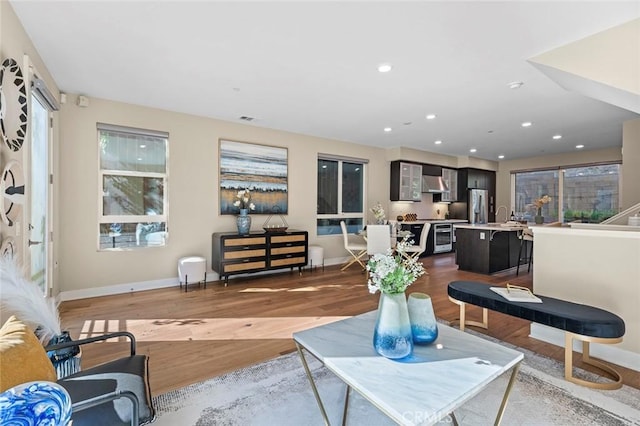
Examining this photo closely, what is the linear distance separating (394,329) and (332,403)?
2.55ft

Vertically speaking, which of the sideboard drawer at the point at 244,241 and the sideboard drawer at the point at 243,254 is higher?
the sideboard drawer at the point at 244,241

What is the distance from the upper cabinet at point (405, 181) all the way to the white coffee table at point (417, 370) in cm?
580

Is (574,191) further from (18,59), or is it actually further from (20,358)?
(18,59)

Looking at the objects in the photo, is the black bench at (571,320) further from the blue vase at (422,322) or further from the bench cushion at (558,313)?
the blue vase at (422,322)

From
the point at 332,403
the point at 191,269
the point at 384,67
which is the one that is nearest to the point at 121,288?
the point at 191,269

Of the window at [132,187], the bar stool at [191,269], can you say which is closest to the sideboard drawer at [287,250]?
the bar stool at [191,269]

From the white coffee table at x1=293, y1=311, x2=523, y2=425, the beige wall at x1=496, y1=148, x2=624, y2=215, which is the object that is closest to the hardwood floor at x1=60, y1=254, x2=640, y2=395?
the white coffee table at x1=293, y1=311, x2=523, y2=425

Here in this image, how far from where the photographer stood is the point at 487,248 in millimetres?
5520

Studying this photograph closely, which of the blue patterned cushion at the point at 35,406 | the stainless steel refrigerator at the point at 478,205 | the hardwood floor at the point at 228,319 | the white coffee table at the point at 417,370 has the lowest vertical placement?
the hardwood floor at the point at 228,319

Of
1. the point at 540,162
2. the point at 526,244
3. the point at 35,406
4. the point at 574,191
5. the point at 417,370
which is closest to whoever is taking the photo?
the point at 35,406

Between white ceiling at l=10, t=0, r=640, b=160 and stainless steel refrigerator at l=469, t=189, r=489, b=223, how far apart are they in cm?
385

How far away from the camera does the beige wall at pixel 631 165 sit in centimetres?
476

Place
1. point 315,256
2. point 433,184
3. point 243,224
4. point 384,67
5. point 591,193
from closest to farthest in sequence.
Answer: point 384,67 < point 243,224 < point 315,256 < point 591,193 < point 433,184

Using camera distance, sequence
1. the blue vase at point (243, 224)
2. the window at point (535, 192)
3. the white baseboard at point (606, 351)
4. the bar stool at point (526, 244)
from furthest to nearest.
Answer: the window at point (535, 192) < the bar stool at point (526, 244) < the blue vase at point (243, 224) < the white baseboard at point (606, 351)
